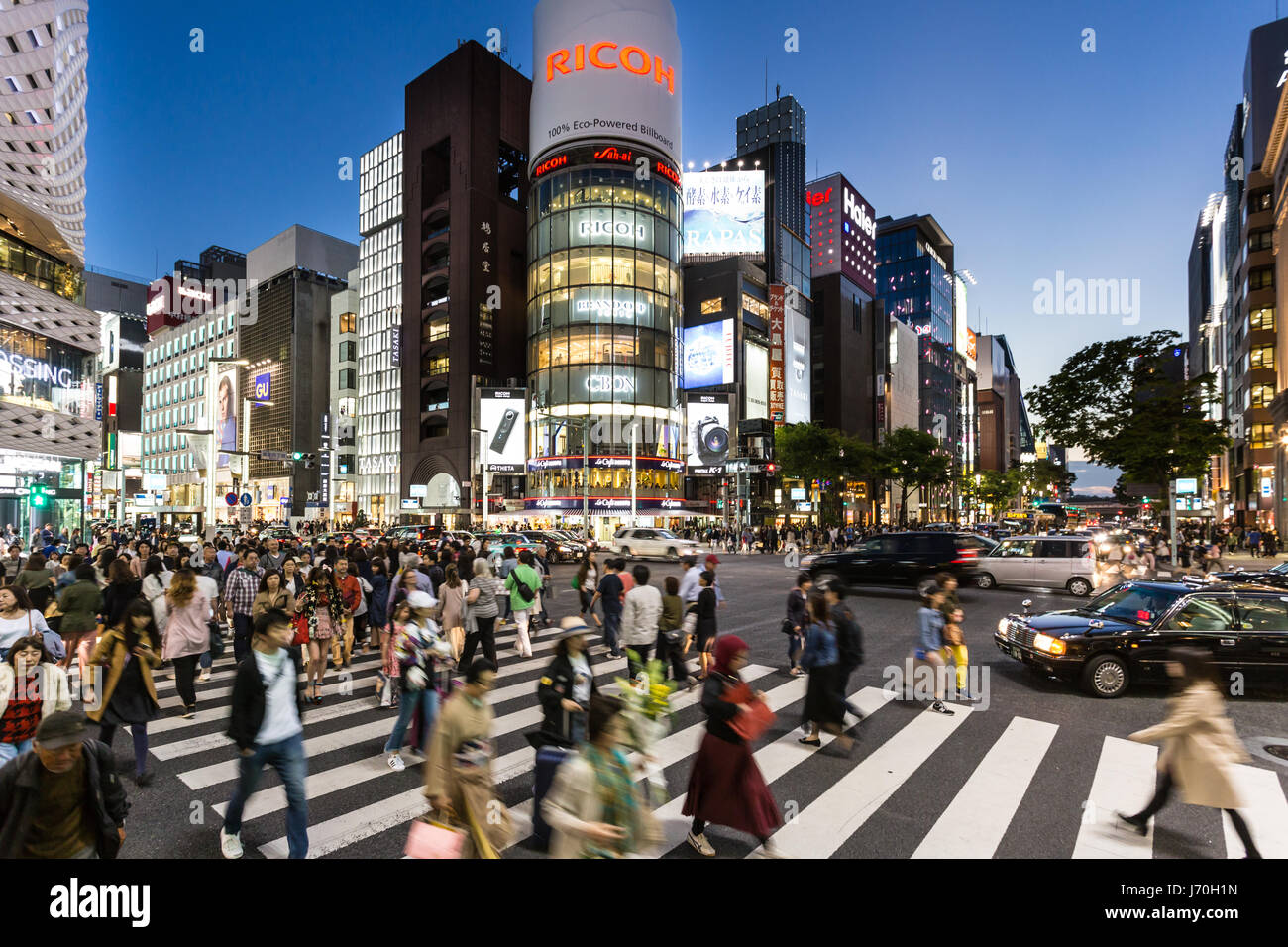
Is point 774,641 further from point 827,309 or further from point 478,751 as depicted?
point 827,309

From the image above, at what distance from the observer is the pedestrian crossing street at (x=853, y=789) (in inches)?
196

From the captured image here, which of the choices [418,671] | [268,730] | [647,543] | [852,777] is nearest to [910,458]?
[647,543]

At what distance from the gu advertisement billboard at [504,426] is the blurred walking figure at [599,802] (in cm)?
5576

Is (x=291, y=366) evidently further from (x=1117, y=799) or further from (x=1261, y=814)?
(x=1261, y=814)

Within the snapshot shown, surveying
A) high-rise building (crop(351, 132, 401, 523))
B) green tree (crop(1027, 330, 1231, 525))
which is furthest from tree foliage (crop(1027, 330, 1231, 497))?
high-rise building (crop(351, 132, 401, 523))

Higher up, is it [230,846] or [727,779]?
[727,779]

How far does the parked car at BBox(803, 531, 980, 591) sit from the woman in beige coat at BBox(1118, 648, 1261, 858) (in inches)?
519

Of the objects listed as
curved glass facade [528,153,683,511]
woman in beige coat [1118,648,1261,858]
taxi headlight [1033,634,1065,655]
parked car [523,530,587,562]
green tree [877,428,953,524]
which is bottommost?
parked car [523,530,587,562]

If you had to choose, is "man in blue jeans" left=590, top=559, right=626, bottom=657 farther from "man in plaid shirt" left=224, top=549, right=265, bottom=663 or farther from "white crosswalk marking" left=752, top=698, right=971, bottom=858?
"man in plaid shirt" left=224, top=549, right=265, bottom=663

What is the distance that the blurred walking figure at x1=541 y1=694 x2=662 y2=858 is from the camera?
131 inches

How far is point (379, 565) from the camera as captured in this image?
10.7m

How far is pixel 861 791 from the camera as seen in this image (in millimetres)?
5969

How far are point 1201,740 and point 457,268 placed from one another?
7219 centimetres

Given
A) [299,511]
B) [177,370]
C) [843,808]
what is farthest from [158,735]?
[177,370]
